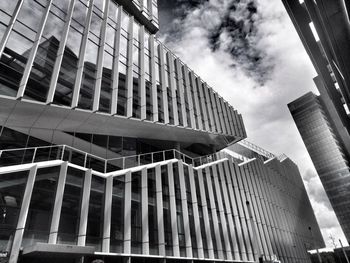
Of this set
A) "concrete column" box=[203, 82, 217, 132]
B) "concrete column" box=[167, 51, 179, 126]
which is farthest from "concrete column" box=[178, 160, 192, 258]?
"concrete column" box=[203, 82, 217, 132]

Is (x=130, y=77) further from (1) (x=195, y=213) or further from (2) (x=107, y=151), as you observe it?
(1) (x=195, y=213)

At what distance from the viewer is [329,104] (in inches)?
5399

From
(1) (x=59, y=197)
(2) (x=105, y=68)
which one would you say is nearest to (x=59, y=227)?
(1) (x=59, y=197)

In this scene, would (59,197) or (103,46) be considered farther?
(103,46)

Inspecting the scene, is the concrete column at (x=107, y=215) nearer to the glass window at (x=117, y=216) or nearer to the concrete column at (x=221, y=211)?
the glass window at (x=117, y=216)

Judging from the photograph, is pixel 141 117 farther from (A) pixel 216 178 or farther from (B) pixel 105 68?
(A) pixel 216 178

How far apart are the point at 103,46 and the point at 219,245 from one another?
2158 centimetres

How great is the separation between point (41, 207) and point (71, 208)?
1839 millimetres

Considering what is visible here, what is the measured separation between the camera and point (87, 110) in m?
19.7

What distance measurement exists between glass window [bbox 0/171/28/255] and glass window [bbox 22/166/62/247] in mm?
654

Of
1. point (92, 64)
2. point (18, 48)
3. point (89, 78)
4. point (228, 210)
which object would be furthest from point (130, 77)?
point (228, 210)

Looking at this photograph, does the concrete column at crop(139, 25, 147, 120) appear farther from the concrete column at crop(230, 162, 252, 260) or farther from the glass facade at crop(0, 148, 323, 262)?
the concrete column at crop(230, 162, 252, 260)

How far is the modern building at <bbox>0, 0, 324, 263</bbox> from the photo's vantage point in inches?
591

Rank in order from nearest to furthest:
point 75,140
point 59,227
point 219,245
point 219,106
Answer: point 59,227
point 75,140
point 219,245
point 219,106
